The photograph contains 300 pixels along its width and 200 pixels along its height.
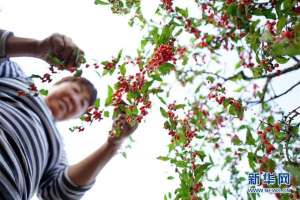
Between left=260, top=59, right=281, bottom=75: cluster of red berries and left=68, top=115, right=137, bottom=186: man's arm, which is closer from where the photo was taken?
left=260, top=59, right=281, bottom=75: cluster of red berries

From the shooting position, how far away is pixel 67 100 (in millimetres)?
2738

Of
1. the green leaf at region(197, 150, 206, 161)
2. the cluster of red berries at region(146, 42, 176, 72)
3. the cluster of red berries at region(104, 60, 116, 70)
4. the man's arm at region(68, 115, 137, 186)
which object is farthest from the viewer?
the man's arm at region(68, 115, 137, 186)

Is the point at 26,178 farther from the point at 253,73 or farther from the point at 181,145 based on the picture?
the point at 253,73

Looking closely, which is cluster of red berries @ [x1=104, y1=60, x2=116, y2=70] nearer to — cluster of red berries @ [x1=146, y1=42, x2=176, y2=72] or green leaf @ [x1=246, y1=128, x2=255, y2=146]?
cluster of red berries @ [x1=146, y1=42, x2=176, y2=72]

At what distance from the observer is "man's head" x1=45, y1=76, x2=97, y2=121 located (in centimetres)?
268

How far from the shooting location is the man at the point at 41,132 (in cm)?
174

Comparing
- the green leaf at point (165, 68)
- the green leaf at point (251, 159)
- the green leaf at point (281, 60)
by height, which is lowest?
the green leaf at point (251, 159)

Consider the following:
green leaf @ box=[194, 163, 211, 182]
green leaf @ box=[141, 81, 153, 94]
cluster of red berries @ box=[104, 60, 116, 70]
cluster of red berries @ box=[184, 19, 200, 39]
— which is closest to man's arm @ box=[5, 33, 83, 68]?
cluster of red berries @ box=[104, 60, 116, 70]

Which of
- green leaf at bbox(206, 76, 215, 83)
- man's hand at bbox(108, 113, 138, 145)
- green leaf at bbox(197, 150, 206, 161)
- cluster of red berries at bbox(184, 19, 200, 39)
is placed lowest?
green leaf at bbox(197, 150, 206, 161)

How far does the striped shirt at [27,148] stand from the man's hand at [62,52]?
47 cm

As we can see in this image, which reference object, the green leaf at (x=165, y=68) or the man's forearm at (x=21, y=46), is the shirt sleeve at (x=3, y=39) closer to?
the man's forearm at (x=21, y=46)

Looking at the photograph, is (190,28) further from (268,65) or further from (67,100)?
(67,100)

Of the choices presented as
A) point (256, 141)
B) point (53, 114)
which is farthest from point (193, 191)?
point (53, 114)

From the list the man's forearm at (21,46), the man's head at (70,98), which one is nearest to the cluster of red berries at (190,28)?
the man's forearm at (21,46)
